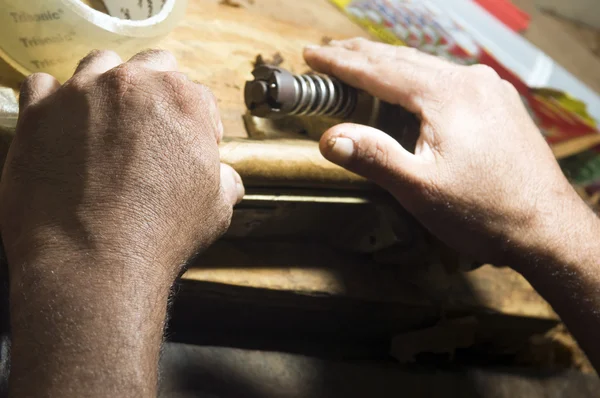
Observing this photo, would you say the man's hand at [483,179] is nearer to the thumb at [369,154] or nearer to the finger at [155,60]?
the thumb at [369,154]

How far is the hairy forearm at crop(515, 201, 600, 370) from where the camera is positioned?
2.60 ft

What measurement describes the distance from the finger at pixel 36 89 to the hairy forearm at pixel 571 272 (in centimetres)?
67

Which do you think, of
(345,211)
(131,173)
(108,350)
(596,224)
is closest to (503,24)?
(596,224)

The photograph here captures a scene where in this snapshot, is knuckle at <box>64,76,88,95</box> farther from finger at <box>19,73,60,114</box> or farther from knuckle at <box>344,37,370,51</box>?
knuckle at <box>344,37,370,51</box>

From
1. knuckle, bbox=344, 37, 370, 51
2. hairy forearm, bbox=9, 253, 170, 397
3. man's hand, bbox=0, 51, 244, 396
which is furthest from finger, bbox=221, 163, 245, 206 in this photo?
knuckle, bbox=344, 37, 370, 51

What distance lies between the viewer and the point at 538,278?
32.2 inches

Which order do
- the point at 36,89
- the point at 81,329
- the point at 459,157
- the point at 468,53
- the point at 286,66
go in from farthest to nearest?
the point at 468,53 < the point at 286,66 < the point at 459,157 < the point at 36,89 < the point at 81,329

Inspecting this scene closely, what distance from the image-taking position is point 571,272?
2.62 ft

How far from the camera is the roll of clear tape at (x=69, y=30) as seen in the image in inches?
25.7

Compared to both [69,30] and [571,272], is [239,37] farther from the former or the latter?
[571,272]

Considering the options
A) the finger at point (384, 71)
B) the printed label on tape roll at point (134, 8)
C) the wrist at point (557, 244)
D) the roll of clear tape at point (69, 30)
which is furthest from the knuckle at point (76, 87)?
the wrist at point (557, 244)

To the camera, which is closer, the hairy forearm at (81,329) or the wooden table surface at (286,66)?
the hairy forearm at (81,329)

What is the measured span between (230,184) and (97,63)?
0.67 ft

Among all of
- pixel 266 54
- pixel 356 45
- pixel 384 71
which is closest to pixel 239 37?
pixel 266 54
